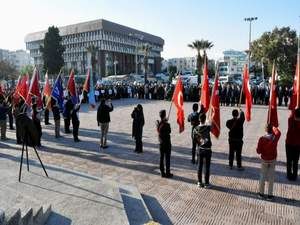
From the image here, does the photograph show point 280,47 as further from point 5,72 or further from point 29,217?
point 5,72

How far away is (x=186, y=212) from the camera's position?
7.87 m

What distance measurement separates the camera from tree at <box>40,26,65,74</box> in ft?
244

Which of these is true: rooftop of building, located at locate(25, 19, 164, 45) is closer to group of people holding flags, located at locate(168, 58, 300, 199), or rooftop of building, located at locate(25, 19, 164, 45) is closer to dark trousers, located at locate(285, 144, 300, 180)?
group of people holding flags, located at locate(168, 58, 300, 199)

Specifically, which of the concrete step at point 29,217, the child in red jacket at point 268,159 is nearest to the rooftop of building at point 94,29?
the child in red jacket at point 268,159

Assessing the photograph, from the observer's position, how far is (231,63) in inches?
4904

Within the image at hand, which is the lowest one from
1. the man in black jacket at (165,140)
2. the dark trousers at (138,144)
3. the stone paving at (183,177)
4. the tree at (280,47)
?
the stone paving at (183,177)

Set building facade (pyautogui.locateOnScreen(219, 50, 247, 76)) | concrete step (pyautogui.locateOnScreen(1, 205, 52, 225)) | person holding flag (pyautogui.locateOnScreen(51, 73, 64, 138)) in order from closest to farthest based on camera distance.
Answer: concrete step (pyautogui.locateOnScreen(1, 205, 52, 225)) < person holding flag (pyautogui.locateOnScreen(51, 73, 64, 138)) < building facade (pyautogui.locateOnScreen(219, 50, 247, 76))

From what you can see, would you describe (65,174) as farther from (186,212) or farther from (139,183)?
(186,212)

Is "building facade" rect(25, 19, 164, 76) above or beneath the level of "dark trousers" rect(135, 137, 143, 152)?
above

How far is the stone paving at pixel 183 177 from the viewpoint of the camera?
7.80 meters

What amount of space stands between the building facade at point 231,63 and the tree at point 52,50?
178 feet

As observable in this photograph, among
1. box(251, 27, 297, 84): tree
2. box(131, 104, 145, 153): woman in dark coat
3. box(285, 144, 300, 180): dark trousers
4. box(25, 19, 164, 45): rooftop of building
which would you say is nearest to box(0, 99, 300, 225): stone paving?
box(285, 144, 300, 180): dark trousers

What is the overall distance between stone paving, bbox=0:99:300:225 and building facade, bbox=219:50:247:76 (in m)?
103

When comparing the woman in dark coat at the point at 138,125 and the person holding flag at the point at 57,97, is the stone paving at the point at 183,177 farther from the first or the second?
the person holding flag at the point at 57,97
